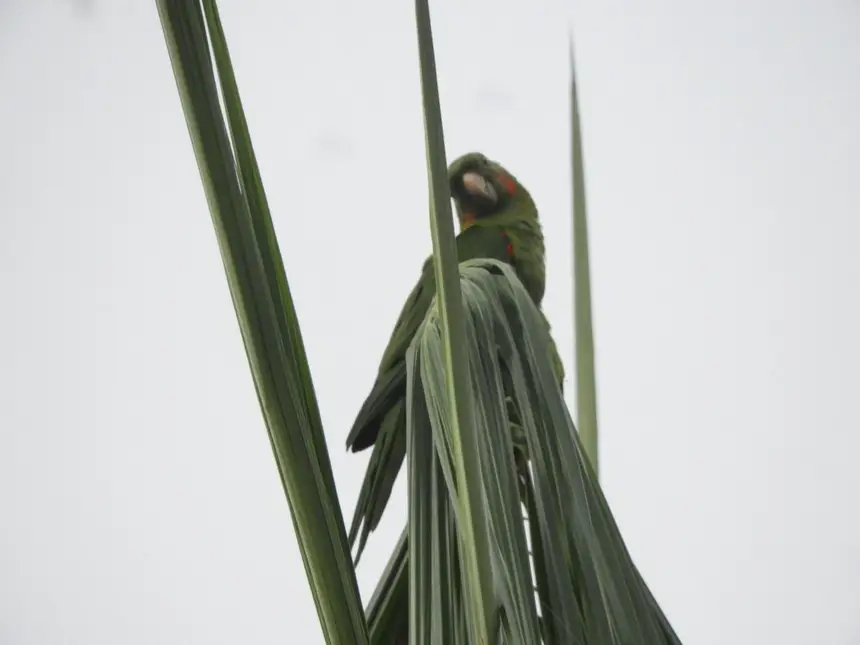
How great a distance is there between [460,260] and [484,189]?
0.16 m

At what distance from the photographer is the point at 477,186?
1082mm

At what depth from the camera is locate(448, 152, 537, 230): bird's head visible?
3.55 feet

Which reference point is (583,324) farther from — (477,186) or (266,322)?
(477,186)

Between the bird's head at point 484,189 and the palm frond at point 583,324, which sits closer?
the palm frond at point 583,324

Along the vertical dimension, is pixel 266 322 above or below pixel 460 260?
above

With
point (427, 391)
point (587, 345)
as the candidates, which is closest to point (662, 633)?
point (427, 391)

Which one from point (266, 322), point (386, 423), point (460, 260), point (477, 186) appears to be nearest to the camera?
point (266, 322)

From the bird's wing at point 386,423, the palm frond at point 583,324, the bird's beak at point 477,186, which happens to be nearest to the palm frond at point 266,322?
the bird's wing at point 386,423

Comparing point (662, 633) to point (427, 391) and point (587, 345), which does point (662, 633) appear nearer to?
point (427, 391)

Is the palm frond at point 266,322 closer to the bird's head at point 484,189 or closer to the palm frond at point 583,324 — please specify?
the palm frond at point 583,324

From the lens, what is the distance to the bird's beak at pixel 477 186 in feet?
3.55

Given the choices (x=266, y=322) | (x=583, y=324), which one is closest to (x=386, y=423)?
(x=583, y=324)

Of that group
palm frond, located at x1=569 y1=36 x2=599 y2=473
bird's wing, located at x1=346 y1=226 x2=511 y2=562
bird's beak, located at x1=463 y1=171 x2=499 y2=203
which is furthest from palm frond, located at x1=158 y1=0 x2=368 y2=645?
bird's beak, located at x1=463 y1=171 x2=499 y2=203

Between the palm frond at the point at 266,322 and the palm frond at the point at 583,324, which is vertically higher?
the palm frond at the point at 266,322
